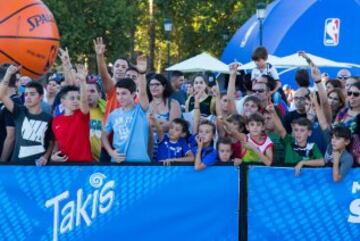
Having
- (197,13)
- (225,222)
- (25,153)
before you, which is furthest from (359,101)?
(197,13)

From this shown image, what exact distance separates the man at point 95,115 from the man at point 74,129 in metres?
0.59

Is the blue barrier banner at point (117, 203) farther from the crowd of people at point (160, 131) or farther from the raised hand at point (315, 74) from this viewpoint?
the raised hand at point (315, 74)

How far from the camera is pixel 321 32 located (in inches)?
1113

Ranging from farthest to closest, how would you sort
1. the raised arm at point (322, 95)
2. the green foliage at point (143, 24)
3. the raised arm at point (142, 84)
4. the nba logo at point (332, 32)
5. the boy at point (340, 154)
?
1. the green foliage at point (143, 24)
2. the nba logo at point (332, 32)
3. the raised arm at point (322, 95)
4. the raised arm at point (142, 84)
5. the boy at point (340, 154)

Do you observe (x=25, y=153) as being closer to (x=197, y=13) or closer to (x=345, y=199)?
(x=345, y=199)

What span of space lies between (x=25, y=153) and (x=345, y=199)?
3007 millimetres

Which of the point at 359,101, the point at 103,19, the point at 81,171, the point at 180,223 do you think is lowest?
the point at 180,223

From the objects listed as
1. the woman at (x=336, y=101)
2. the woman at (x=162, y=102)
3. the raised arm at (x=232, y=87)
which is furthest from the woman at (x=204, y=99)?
the woman at (x=336, y=101)

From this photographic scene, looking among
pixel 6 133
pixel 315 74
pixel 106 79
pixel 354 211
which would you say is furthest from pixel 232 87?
pixel 6 133

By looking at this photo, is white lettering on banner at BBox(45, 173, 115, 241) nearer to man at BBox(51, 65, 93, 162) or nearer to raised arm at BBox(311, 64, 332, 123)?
man at BBox(51, 65, 93, 162)

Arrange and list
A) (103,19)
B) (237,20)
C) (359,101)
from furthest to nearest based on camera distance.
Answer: (237,20)
(103,19)
(359,101)

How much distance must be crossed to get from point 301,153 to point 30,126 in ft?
8.49

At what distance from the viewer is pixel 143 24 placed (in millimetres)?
52594

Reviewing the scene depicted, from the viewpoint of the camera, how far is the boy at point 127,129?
7.72m
